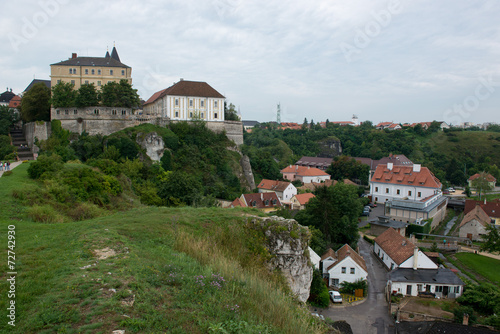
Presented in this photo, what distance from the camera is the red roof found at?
45062 millimetres

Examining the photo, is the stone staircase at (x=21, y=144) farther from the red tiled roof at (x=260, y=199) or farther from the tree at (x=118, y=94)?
the red tiled roof at (x=260, y=199)

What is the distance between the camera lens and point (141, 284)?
612 cm

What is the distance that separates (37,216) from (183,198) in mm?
17707

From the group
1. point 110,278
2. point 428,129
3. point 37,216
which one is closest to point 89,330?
point 110,278

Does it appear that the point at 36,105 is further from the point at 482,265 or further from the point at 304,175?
the point at 482,265

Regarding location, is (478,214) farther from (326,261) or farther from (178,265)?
(178,265)

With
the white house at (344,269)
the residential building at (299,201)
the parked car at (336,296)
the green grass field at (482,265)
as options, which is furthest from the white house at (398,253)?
the residential building at (299,201)

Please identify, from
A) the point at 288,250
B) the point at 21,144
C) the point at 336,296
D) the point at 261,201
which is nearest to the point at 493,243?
the point at 336,296

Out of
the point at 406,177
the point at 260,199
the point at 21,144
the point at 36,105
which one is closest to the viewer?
the point at 21,144

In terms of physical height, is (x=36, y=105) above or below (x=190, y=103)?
below

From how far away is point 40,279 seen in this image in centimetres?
617

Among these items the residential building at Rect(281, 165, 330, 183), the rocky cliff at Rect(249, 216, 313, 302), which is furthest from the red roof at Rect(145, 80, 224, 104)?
the rocky cliff at Rect(249, 216, 313, 302)

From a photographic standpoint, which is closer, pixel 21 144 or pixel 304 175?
pixel 21 144

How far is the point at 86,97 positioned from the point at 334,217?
30003mm
